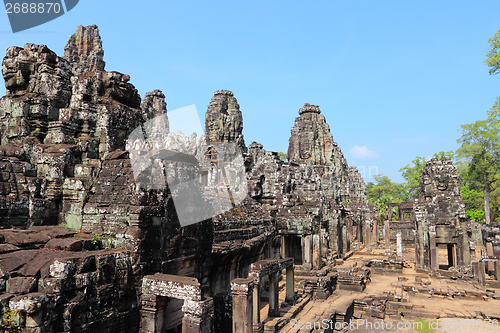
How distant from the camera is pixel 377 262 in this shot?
23609 millimetres

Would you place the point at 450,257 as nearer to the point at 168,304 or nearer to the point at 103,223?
the point at 168,304

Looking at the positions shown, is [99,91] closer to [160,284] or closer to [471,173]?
[160,284]

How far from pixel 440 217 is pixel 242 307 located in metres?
17.2

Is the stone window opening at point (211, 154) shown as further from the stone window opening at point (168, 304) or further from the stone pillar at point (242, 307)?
the stone window opening at point (168, 304)

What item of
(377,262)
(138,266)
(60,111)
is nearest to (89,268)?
(138,266)

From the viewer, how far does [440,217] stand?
21281 mm

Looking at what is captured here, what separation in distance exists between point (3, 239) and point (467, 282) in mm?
21271

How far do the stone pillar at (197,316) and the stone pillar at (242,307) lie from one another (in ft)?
7.89

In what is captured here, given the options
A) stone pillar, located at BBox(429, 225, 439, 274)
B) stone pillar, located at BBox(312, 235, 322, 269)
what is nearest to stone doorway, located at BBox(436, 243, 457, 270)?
stone pillar, located at BBox(429, 225, 439, 274)

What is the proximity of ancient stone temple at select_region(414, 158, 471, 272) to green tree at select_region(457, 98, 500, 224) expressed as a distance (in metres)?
21.8

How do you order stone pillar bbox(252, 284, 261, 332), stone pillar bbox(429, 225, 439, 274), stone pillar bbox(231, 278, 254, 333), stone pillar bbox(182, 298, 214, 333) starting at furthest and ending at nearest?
stone pillar bbox(429, 225, 439, 274) < stone pillar bbox(252, 284, 261, 332) < stone pillar bbox(231, 278, 254, 333) < stone pillar bbox(182, 298, 214, 333)

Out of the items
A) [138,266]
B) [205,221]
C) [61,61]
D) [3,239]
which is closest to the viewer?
[3,239]

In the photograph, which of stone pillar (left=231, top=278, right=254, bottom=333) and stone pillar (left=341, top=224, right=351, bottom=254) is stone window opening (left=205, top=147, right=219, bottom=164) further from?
stone pillar (left=231, top=278, right=254, bottom=333)

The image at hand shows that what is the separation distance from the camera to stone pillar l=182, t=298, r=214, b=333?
6332mm
